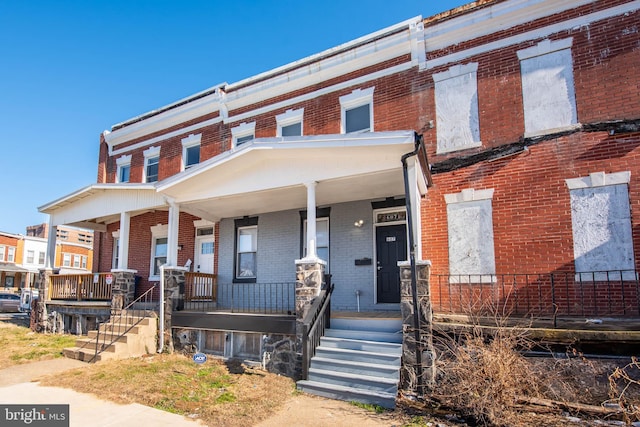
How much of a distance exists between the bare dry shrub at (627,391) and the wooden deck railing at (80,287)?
478 inches

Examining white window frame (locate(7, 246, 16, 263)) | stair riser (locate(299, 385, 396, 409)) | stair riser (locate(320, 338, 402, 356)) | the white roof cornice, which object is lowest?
stair riser (locate(299, 385, 396, 409))

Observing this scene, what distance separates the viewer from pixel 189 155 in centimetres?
1380

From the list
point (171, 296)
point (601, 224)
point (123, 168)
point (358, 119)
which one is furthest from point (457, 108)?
point (123, 168)

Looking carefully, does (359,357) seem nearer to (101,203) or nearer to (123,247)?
(123,247)

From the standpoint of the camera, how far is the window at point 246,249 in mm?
11922

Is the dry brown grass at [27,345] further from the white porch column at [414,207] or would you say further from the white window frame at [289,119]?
the white porch column at [414,207]

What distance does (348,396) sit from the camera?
6.31 m

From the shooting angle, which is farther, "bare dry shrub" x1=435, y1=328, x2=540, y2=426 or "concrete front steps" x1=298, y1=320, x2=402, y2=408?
"concrete front steps" x1=298, y1=320, x2=402, y2=408

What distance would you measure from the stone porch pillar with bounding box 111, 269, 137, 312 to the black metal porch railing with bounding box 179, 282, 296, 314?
1.99m

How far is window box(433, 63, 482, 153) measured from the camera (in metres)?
9.18

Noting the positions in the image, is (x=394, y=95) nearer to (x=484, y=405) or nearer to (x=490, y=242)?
(x=490, y=242)

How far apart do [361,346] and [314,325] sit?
91 cm

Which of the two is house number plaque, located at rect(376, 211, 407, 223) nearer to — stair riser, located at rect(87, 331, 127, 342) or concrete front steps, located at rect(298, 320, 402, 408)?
concrete front steps, located at rect(298, 320, 402, 408)

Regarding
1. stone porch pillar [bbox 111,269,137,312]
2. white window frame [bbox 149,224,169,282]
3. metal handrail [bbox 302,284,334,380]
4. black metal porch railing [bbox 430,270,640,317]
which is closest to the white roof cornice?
white window frame [bbox 149,224,169,282]
